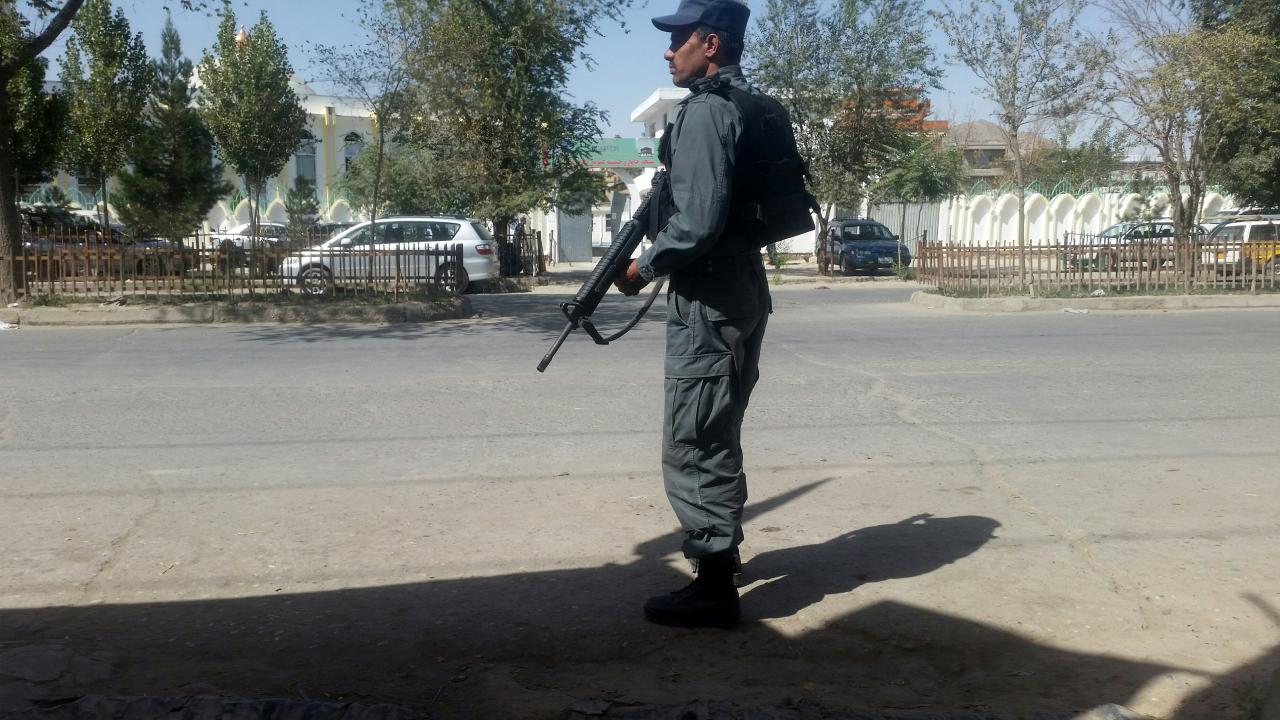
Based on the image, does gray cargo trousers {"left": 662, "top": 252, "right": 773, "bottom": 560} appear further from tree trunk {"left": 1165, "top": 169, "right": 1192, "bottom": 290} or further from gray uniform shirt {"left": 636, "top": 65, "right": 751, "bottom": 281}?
tree trunk {"left": 1165, "top": 169, "right": 1192, "bottom": 290}

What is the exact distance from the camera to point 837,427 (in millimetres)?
7215

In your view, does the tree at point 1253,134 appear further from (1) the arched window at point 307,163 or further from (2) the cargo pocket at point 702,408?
(1) the arched window at point 307,163

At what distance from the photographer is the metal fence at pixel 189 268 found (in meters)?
15.7

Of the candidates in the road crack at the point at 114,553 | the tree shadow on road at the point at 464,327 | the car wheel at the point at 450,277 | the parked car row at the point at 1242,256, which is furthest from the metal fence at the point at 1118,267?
the road crack at the point at 114,553

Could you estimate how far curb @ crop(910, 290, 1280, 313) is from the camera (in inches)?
665

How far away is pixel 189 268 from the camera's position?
624 inches

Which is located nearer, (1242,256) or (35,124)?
(1242,256)

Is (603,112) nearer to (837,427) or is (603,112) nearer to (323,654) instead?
(837,427)

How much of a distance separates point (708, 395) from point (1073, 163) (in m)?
50.2

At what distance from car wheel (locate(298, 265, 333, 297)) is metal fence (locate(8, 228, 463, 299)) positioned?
0.01 m

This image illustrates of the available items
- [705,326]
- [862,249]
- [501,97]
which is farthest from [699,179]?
[862,249]

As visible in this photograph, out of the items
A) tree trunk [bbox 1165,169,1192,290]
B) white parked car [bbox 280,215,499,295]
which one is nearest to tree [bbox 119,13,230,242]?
white parked car [bbox 280,215,499,295]

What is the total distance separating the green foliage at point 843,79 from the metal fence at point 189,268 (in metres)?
14.2

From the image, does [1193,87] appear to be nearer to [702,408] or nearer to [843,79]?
[843,79]
